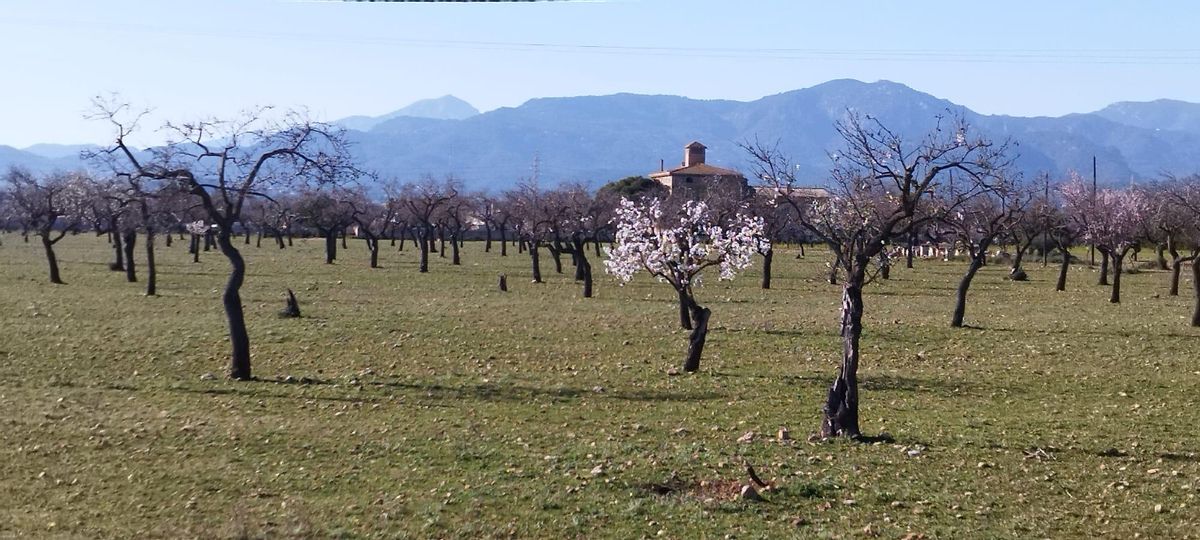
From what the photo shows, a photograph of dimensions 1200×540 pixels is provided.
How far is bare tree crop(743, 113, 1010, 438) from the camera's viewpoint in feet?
49.8

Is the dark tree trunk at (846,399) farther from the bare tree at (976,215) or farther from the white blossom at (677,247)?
the white blossom at (677,247)

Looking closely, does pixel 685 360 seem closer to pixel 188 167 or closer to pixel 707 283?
pixel 188 167

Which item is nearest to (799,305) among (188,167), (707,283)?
(707,283)

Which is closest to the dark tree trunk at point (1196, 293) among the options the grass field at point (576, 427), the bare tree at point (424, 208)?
the grass field at point (576, 427)

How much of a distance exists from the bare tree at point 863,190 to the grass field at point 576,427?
936mm

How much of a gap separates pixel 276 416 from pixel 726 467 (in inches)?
309

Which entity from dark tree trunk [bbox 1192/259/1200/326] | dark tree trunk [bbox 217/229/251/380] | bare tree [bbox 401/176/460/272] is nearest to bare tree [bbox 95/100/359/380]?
dark tree trunk [bbox 217/229/251/380]

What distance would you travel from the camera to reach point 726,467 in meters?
13.0

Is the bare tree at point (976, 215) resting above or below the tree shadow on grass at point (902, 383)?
above

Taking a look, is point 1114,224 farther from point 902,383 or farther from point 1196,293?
point 902,383

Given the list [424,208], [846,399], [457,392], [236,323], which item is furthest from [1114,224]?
[424,208]

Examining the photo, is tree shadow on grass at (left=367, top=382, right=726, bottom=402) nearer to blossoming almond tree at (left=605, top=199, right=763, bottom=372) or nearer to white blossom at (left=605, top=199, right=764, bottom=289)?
blossoming almond tree at (left=605, top=199, right=763, bottom=372)

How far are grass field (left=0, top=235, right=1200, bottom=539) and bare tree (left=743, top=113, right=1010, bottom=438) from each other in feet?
3.07

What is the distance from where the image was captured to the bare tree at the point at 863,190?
49.8 feet
